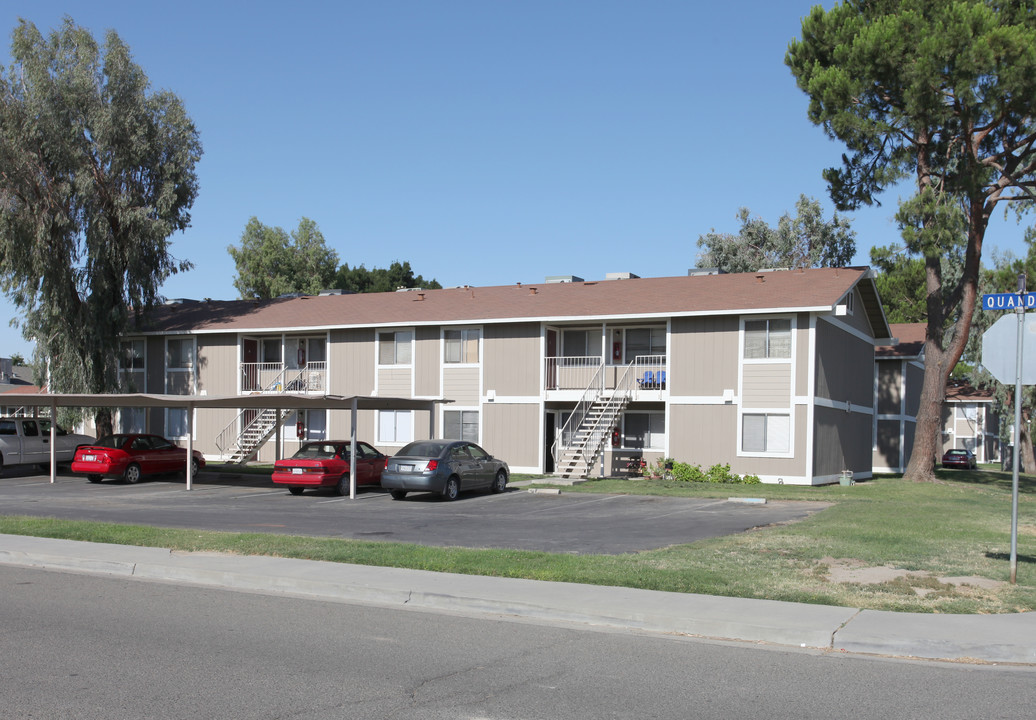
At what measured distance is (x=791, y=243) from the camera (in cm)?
5869

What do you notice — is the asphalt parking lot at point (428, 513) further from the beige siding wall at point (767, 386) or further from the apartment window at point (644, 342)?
the apartment window at point (644, 342)

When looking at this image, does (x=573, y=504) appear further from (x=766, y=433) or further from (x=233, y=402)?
(x=233, y=402)

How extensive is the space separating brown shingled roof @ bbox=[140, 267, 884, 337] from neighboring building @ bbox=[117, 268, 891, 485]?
107 mm

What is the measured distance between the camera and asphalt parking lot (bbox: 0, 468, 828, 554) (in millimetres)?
15992

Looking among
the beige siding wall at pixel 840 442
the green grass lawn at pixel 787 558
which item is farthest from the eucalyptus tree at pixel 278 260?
the green grass lawn at pixel 787 558

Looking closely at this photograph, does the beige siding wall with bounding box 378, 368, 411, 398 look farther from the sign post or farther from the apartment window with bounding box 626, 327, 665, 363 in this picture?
the sign post

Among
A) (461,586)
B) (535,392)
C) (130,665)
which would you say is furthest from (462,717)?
(535,392)

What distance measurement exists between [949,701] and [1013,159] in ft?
94.3

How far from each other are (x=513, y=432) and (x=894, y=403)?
1932 centimetres

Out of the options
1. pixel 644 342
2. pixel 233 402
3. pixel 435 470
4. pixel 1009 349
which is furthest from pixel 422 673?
pixel 644 342

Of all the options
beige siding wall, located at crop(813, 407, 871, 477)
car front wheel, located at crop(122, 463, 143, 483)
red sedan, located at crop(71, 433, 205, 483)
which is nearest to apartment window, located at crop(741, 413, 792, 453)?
beige siding wall, located at crop(813, 407, 871, 477)

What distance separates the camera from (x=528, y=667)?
765 cm

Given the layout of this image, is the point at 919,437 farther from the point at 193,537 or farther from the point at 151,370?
the point at 151,370

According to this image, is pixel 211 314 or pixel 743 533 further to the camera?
pixel 211 314
